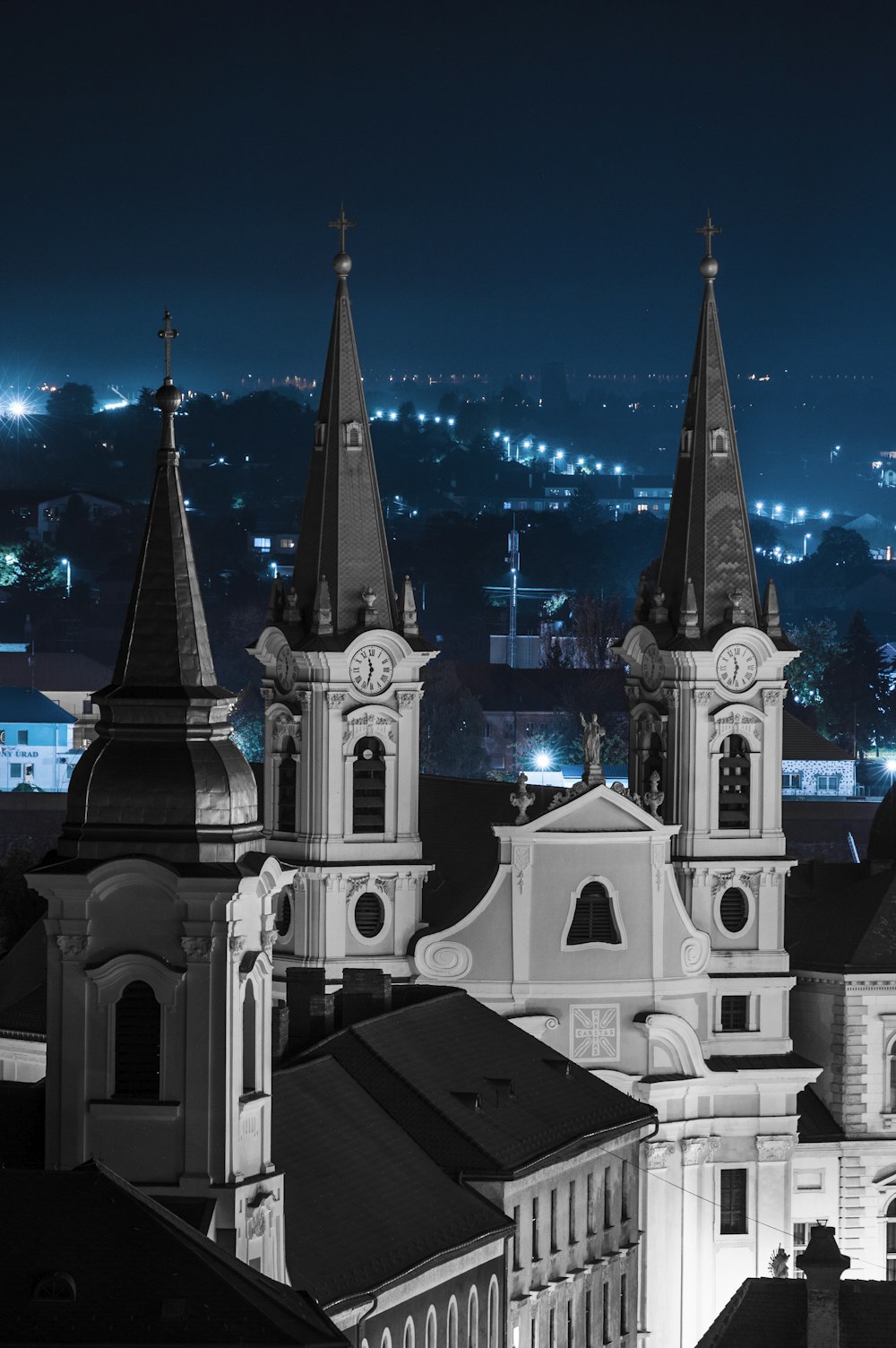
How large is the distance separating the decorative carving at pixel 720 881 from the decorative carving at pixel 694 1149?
5.62m

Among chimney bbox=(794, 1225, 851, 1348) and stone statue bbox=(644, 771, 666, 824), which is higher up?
stone statue bbox=(644, 771, 666, 824)

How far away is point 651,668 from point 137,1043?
37465 millimetres

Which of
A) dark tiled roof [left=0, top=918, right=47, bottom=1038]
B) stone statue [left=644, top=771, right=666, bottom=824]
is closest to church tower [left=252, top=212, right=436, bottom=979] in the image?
stone statue [left=644, top=771, right=666, bottom=824]

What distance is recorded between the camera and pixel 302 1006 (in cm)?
8031

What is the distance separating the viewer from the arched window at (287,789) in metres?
92.1

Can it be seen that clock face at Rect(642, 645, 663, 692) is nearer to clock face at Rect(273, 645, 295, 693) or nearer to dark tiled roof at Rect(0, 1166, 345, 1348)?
clock face at Rect(273, 645, 295, 693)

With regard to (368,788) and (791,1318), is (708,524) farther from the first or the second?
(791,1318)

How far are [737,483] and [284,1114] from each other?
1173 inches

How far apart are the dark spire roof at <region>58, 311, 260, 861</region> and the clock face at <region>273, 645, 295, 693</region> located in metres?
31.0

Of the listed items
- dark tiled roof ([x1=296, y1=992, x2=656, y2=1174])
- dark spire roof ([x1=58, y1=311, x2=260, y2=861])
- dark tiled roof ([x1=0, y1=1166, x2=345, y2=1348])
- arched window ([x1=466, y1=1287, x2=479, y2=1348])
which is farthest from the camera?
dark tiled roof ([x1=296, y1=992, x2=656, y2=1174])

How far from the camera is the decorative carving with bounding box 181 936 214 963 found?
57812mm

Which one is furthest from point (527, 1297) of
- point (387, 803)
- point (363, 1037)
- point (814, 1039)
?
point (814, 1039)

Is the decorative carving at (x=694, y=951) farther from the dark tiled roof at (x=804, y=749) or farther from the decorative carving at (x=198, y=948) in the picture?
the dark tiled roof at (x=804, y=749)

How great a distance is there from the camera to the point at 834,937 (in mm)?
99500
